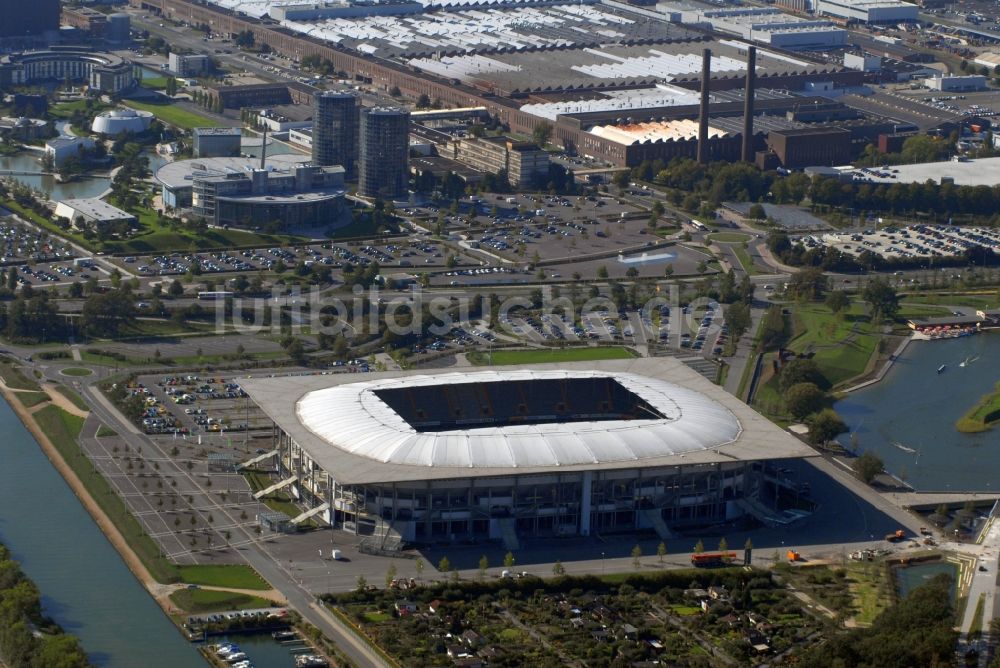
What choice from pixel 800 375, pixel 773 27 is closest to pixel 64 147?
pixel 800 375

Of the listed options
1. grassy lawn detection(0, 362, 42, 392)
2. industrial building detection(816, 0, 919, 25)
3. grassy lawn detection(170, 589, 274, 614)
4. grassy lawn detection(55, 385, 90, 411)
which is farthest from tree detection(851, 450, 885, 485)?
industrial building detection(816, 0, 919, 25)

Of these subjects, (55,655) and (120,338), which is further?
(120,338)

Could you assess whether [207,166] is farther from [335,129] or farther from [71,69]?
[71,69]

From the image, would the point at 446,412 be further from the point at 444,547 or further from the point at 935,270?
the point at 935,270

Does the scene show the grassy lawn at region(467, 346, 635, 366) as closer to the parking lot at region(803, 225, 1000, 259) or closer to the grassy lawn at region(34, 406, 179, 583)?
the grassy lawn at region(34, 406, 179, 583)

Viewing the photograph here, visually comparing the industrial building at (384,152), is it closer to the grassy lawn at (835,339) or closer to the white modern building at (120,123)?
the white modern building at (120,123)

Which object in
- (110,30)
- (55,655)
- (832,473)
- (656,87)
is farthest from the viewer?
(110,30)

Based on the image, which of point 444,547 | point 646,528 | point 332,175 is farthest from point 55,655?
Result: point 332,175
